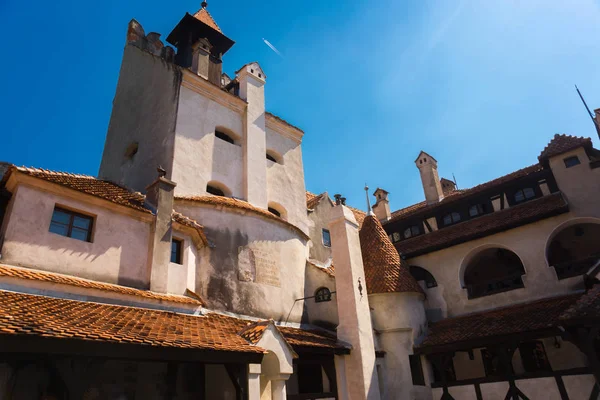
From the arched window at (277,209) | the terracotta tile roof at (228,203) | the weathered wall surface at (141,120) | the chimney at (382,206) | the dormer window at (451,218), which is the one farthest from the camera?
the chimney at (382,206)

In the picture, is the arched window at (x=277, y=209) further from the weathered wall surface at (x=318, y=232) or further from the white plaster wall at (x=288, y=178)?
the weathered wall surface at (x=318, y=232)

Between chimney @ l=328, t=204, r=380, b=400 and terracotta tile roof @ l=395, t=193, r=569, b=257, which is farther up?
terracotta tile roof @ l=395, t=193, r=569, b=257

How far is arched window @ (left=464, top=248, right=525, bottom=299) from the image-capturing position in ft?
60.3

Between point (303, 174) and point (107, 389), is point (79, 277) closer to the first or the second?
point (107, 389)

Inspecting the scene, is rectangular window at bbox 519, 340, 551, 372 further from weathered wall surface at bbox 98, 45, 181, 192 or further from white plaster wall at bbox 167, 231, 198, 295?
weathered wall surface at bbox 98, 45, 181, 192

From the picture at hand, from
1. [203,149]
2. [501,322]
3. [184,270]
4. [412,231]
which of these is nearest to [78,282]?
[184,270]

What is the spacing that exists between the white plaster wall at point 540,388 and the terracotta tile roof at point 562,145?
9.15 metres

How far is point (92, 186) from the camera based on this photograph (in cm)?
1208

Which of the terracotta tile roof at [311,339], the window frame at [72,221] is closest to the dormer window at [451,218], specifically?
the terracotta tile roof at [311,339]

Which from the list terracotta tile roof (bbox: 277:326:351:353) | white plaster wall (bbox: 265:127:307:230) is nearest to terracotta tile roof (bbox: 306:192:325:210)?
white plaster wall (bbox: 265:127:307:230)

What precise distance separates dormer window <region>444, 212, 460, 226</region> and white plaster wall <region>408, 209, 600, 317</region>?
2.37 metres

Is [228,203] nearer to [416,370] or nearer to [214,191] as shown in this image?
[214,191]

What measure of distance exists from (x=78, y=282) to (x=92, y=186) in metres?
3.27

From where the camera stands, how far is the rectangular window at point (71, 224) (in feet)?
35.3
